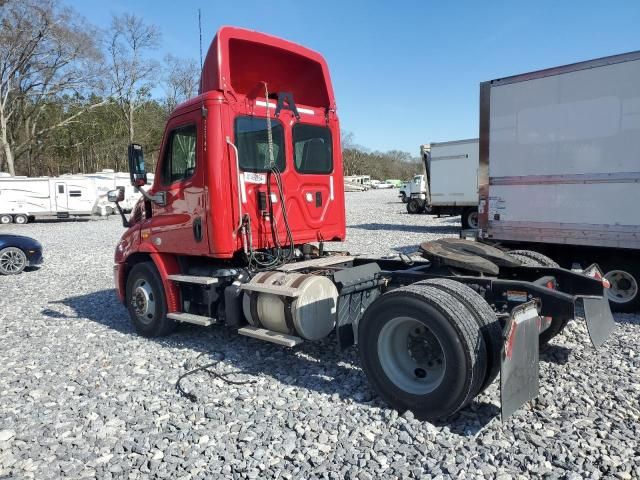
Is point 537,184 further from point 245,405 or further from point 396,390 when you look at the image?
point 245,405

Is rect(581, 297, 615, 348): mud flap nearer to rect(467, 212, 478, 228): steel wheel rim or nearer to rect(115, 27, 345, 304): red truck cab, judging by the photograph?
rect(115, 27, 345, 304): red truck cab

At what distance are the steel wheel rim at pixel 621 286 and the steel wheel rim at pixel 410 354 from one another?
164 inches

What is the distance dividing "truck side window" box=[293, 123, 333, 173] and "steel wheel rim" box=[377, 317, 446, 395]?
2700 mm

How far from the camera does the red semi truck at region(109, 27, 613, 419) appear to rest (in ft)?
12.7

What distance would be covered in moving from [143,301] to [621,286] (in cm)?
651

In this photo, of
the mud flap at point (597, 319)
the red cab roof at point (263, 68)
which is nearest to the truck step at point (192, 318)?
the red cab roof at point (263, 68)

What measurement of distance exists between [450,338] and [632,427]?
1.46 meters

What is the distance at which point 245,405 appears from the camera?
4.38m

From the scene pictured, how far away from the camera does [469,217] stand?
20141 millimetres

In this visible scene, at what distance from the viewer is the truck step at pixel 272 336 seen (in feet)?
16.3

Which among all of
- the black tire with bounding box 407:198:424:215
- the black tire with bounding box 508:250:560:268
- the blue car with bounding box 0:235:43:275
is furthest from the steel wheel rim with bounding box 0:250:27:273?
the black tire with bounding box 407:198:424:215

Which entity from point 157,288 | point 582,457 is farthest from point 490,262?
point 157,288

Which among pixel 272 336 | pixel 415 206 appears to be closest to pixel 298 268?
pixel 272 336

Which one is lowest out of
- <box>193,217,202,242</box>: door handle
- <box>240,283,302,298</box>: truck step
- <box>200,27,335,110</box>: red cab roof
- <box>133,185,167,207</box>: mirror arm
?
<box>240,283,302,298</box>: truck step
